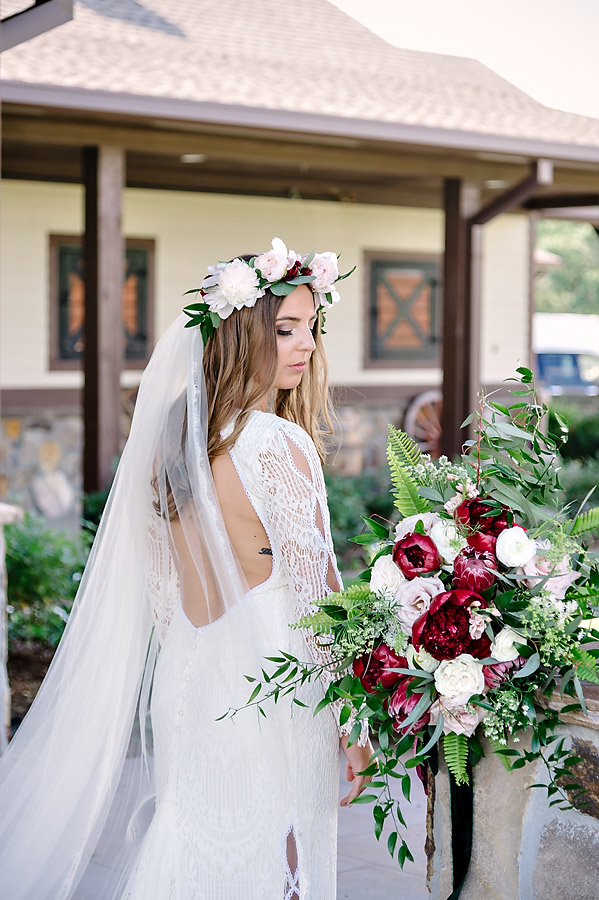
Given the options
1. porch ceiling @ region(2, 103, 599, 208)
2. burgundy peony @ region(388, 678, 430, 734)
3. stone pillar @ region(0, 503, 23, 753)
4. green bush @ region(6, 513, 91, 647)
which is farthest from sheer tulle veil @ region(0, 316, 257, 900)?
porch ceiling @ region(2, 103, 599, 208)

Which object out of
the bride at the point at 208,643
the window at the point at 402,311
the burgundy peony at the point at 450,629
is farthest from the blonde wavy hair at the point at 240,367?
the window at the point at 402,311

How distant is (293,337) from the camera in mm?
2736

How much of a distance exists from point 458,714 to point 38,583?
16.1ft

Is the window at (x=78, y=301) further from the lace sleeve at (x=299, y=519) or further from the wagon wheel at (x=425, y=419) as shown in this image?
the lace sleeve at (x=299, y=519)

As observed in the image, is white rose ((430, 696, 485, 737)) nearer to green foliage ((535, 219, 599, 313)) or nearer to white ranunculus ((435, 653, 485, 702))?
white ranunculus ((435, 653, 485, 702))

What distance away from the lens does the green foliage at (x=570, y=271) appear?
42188 mm

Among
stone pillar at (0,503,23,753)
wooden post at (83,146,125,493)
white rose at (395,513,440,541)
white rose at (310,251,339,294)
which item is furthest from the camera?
wooden post at (83,146,125,493)

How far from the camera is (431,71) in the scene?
10570 mm

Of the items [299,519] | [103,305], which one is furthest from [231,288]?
[103,305]

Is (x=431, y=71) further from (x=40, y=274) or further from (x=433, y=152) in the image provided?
(x=40, y=274)

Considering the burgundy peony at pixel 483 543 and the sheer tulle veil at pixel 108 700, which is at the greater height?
the burgundy peony at pixel 483 543

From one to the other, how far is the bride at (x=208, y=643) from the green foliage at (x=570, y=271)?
40524mm

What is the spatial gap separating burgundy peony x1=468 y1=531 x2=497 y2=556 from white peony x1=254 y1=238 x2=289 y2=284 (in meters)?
0.86

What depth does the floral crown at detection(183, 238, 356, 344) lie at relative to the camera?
2688 mm
